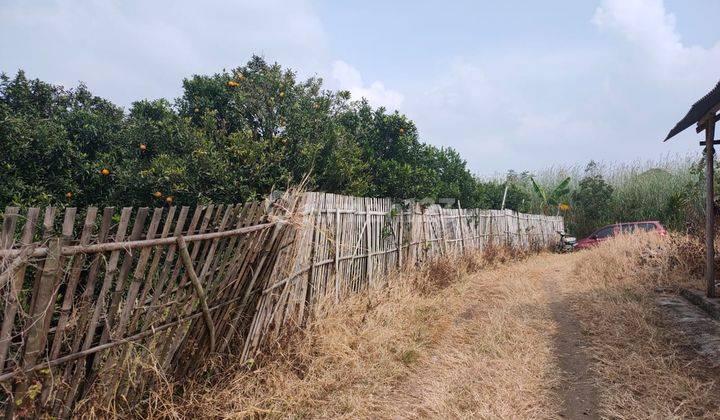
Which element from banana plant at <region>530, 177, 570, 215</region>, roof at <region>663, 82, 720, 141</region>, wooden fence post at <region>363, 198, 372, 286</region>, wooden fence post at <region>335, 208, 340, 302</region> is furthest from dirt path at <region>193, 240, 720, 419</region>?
banana plant at <region>530, 177, 570, 215</region>

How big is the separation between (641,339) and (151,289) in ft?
16.8

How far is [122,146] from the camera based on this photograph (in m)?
9.75

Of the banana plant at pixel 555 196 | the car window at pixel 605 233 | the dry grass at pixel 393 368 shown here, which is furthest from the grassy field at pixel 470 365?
the banana plant at pixel 555 196

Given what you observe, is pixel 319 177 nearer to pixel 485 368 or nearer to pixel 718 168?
pixel 485 368

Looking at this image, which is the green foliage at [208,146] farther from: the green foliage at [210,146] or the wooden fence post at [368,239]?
the wooden fence post at [368,239]

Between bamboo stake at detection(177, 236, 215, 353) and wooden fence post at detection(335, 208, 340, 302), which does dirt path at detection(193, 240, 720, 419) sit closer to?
wooden fence post at detection(335, 208, 340, 302)

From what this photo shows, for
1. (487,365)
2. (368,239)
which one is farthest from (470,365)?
(368,239)

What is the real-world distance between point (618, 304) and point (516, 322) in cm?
179

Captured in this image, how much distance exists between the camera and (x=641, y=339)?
502 cm

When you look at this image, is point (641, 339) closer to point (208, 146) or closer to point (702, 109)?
point (702, 109)

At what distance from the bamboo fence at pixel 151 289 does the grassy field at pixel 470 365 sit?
0.29 meters

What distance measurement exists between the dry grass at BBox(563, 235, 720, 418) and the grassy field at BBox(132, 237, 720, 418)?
16mm

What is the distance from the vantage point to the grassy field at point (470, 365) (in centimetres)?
346

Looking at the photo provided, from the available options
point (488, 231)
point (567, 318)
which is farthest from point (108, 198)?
point (488, 231)
